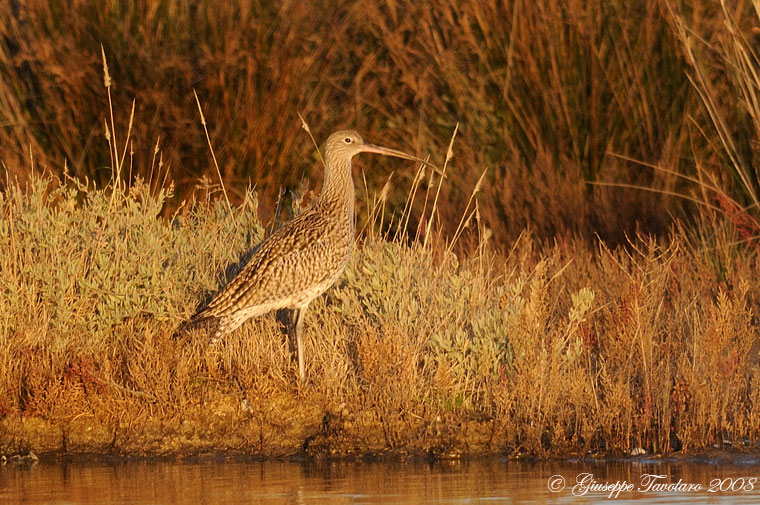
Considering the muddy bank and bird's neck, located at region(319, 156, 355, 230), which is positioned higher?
bird's neck, located at region(319, 156, 355, 230)

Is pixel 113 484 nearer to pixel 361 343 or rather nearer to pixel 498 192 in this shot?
pixel 361 343

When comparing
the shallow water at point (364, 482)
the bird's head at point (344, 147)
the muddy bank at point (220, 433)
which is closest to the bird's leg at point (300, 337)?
the muddy bank at point (220, 433)

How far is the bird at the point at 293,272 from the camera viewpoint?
8539 millimetres

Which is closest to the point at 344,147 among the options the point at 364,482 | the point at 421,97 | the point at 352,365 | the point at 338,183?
the point at 338,183

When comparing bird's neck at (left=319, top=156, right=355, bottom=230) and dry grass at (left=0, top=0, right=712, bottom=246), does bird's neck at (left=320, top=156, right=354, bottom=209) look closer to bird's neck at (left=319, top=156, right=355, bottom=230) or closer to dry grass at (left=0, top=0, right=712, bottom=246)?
bird's neck at (left=319, top=156, right=355, bottom=230)

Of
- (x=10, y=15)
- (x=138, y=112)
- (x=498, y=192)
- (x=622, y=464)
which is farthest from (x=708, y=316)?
(x=10, y=15)

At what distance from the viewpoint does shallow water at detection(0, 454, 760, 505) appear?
6852mm

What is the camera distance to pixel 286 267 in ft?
28.2

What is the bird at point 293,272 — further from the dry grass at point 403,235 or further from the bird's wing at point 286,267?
Result: the dry grass at point 403,235

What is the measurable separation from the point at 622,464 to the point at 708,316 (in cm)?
164

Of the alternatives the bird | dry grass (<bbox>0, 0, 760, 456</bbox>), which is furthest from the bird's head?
dry grass (<bbox>0, 0, 760, 456</bbox>)

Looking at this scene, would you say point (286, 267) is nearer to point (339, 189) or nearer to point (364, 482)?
point (339, 189)

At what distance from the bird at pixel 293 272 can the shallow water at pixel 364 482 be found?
89cm

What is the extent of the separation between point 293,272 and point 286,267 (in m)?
0.05
